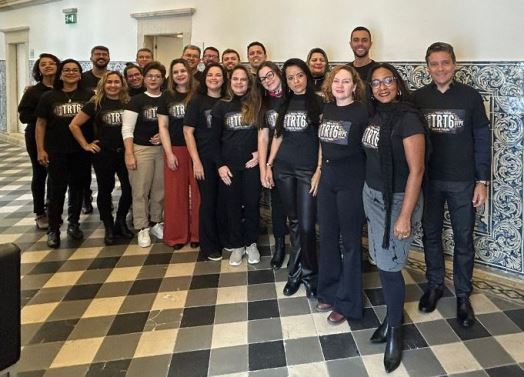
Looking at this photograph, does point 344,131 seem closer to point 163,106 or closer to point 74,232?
point 163,106

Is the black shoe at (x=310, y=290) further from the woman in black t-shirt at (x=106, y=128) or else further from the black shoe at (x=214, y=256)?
the woman in black t-shirt at (x=106, y=128)

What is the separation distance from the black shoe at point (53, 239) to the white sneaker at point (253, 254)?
1.59 metres

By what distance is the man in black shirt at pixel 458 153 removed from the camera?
2.42 m

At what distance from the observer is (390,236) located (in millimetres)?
2018

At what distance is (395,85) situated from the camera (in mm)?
2037

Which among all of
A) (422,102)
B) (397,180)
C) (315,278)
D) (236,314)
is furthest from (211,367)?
(422,102)

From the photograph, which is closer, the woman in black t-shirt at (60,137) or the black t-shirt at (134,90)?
the woman in black t-shirt at (60,137)

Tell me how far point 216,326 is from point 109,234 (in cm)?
170

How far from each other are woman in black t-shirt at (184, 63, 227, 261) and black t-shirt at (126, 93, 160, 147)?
42cm

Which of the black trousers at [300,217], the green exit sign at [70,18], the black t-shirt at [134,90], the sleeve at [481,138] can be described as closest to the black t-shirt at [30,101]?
the black t-shirt at [134,90]

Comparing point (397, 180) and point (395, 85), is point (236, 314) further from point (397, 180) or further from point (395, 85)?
point (395, 85)

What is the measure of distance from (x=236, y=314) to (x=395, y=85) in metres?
1.53

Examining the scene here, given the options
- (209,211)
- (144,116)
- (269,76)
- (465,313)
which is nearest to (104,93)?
(144,116)

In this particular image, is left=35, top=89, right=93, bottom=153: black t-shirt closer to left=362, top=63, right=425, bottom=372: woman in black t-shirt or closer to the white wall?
the white wall
